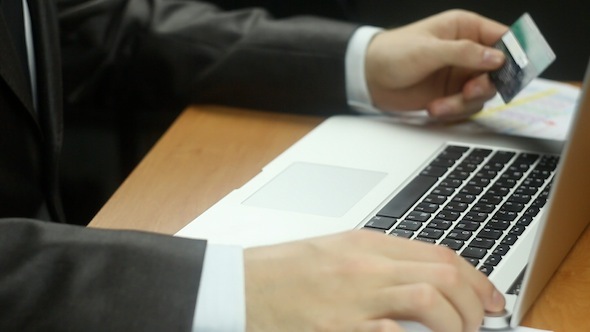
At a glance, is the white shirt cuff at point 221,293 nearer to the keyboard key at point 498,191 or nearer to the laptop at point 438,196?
the laptop at point 438,196

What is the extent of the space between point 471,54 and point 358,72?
17 cm

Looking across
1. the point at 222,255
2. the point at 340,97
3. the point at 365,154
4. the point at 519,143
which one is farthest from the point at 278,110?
the point at 222,255

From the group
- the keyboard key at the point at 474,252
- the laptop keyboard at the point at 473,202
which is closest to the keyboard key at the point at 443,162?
the laptop keyboard at the point at 473,202

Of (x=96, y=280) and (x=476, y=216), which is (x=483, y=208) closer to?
(x=476, y=216)

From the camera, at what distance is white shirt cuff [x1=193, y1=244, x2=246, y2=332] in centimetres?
68

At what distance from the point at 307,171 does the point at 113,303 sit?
39cm

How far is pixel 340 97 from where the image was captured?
1261 mm

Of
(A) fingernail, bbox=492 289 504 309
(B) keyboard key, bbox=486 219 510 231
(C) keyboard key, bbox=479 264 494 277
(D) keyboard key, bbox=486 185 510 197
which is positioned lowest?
(D) keyboard key, bbox=486 185 510 197

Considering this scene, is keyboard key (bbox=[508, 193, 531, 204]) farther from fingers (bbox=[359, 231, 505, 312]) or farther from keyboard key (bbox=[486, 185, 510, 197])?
fingers (bbox=[359, 231, 505, 312])

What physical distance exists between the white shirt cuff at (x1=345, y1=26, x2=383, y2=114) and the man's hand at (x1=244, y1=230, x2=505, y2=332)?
547 mm

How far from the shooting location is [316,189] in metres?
0.99

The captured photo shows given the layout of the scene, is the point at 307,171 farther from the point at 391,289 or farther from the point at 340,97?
the point at 391,289

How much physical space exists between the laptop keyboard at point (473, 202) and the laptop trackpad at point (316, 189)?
0.15ft

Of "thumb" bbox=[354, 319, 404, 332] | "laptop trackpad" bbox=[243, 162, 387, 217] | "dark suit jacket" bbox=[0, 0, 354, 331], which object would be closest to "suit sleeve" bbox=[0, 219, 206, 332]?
"dark suit jacket" bbox=[0, 0, 354, 331]
